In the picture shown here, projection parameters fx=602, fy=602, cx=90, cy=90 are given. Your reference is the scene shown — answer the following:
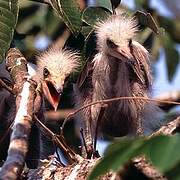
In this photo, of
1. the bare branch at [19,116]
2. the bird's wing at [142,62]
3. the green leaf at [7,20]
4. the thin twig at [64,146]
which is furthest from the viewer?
the bird's wing at [142,62]

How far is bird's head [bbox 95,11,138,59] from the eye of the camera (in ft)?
8.36

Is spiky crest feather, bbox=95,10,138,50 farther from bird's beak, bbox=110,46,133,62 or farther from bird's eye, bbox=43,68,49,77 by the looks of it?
bird's eye, bbox=43,68,49,77

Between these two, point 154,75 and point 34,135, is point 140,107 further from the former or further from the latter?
point 34,135

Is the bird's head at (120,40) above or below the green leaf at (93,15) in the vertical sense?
below

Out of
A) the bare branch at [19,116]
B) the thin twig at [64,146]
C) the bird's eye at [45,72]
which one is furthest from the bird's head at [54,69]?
the thin twig at [64,146]

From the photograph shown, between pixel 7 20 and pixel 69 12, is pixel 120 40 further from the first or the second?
pixel 7 20

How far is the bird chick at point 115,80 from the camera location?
260 centimetres

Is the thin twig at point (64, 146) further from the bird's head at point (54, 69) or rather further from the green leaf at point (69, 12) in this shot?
the green leaf at point (69, 12)

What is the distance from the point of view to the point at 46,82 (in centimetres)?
245

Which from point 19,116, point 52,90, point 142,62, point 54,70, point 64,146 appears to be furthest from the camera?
point 142,62

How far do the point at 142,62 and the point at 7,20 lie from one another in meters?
0.93

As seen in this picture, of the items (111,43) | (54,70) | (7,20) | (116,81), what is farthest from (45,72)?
(7,20)

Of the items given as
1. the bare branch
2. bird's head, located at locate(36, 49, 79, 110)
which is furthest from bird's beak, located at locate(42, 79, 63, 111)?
the bare branch

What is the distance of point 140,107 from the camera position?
2941 mm
